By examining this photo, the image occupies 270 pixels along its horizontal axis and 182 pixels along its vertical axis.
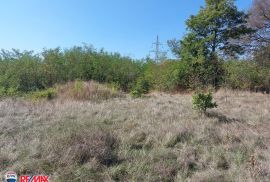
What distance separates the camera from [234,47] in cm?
1502

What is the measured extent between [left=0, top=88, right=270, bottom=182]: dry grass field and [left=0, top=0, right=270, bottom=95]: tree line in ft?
25.7

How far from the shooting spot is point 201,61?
47.2 feet

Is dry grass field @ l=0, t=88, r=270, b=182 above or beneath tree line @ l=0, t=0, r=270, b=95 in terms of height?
beneath

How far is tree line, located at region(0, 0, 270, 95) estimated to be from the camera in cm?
1446

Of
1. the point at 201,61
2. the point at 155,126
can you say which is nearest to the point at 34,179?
the point at 155,126

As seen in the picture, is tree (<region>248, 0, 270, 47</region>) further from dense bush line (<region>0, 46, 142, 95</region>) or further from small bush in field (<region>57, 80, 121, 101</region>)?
small bush in field (<region>57, 80, 121, 101</region>)

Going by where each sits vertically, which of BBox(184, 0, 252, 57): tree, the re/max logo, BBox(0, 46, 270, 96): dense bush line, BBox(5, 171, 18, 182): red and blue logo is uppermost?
BBox(184, 0, 252, 57): tree

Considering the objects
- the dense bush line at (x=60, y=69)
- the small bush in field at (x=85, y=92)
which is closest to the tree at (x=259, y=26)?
the dense bush line at (x=60, y=69)

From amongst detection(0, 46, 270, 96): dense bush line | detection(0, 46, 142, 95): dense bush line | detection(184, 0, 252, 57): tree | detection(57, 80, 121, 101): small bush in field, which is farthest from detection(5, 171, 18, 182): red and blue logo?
detection(184, 0, 252, 57): tree

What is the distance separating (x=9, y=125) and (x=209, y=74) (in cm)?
1178

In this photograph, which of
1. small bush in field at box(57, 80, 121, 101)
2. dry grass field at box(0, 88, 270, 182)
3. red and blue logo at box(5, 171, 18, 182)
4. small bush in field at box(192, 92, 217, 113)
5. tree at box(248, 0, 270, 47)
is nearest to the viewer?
red and blue logo at box(5, 171, 18, 182)

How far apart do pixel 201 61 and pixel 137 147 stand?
1101 cm

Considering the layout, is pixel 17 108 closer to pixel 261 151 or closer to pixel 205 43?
pixel 261 151

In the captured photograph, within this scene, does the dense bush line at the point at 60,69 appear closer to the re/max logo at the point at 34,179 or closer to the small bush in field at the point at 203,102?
the small bush in field at the point at 203,102
